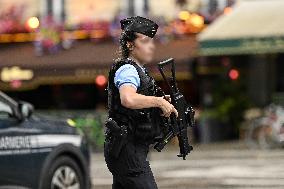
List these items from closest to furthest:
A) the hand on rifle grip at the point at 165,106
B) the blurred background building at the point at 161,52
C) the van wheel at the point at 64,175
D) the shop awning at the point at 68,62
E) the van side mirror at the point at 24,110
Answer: the hand on rifle grip at the point at 165,106, the van side mirror at the point at 24,110, the van wheel at the point at 64,175, the blurred background building at the point at 161,52, the shop awning at the point at 68,62

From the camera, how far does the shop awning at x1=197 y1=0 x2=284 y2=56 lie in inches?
838

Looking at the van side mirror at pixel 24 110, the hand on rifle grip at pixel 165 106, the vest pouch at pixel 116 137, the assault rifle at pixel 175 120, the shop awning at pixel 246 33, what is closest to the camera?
the hand on rifle grip at pixel 165 106

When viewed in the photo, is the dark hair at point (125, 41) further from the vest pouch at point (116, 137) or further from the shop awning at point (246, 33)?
the shop awning at point (246, 33)

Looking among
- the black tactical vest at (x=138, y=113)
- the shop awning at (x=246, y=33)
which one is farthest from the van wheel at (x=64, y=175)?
the shop awning at (x=246, y=33)

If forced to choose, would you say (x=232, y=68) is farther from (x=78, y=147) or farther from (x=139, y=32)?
(x=139, y=32)

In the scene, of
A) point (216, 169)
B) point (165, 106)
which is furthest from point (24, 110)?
point (216, 169)

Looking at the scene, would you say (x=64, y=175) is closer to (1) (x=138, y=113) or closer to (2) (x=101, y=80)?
(1) (x=138, y=113)

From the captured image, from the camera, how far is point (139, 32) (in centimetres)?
629


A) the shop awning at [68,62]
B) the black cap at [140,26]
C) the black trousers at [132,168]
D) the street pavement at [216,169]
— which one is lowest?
the street pavement at [216,169]

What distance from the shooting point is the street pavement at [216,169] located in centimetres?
1317

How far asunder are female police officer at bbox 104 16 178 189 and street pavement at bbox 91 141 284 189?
21.1 ft

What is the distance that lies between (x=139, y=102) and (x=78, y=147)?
4.40 meters

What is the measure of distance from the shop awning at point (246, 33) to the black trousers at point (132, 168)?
49.8 feet

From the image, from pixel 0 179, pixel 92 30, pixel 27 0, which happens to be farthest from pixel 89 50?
pixel 0 179
